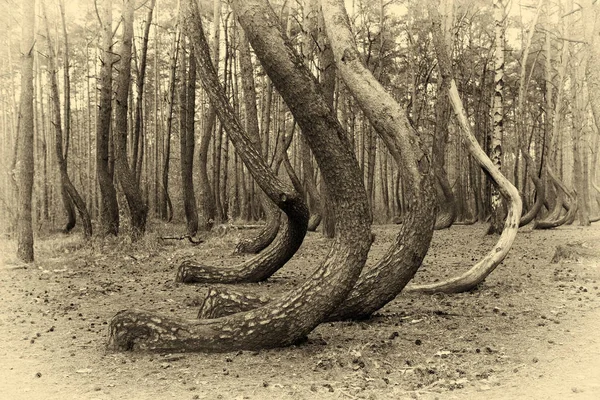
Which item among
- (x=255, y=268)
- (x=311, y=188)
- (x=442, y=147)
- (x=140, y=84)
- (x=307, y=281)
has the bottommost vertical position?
(x=255, y=268)

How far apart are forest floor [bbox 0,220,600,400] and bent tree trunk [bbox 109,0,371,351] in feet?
0.50

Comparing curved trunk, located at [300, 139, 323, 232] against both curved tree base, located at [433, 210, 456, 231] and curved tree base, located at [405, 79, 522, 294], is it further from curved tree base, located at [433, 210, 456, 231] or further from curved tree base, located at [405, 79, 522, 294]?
curved tree base, located at [405, 79, 522, 294]

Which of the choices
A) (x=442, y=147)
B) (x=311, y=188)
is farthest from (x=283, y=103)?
(x=442, y=147)

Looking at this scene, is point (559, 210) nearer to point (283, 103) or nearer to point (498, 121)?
point (498, 121)

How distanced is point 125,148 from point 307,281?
939 cm

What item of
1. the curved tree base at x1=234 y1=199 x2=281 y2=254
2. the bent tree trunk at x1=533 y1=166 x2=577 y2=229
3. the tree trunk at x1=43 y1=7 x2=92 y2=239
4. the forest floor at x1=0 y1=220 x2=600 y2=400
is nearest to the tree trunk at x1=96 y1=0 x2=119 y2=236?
the tree trunk at x1=43 y1=7 x2=92 y2=239

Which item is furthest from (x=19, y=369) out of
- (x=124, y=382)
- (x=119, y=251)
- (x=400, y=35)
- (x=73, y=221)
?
(x=400, y=35)

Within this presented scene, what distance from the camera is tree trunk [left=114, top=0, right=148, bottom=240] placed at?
12736 millimetres

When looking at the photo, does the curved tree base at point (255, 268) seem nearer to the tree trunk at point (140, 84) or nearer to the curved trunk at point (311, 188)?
the curved trunk at point (311, 188)

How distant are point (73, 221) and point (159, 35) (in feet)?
47.8

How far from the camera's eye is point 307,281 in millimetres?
4930

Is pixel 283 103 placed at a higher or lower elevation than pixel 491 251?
higher

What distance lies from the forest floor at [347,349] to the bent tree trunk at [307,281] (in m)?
0.15

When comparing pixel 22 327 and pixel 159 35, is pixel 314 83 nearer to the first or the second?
pixel 22 327
